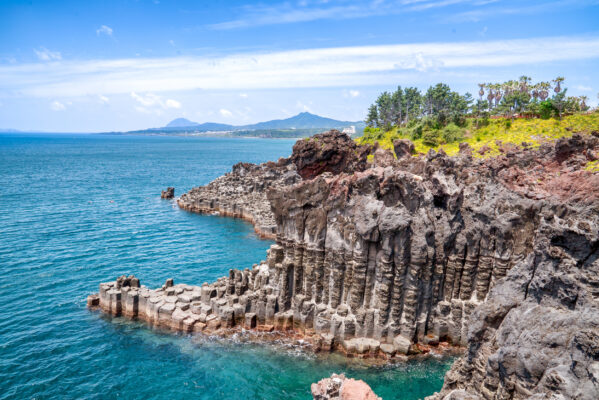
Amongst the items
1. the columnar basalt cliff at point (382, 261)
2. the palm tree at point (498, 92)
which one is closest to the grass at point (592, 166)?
the columnar basalt cliff at point (382, 261)

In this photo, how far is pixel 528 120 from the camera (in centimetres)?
9638

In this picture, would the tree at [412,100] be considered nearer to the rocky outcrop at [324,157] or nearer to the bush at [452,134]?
the bush at [452,134]

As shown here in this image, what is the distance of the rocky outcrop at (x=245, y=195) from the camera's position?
71.1 metres

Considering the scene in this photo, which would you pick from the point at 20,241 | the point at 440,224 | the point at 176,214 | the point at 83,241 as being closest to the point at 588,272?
the point at 440,224

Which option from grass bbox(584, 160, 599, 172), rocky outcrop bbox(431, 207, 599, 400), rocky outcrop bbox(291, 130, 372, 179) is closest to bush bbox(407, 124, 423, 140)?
rocky outcrop bbox(291, 130, 372, 179)

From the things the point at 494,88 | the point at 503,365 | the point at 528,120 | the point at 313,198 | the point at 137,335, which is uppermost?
the point at 494,88

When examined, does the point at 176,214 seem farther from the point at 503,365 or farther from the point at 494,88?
the point at 494,88

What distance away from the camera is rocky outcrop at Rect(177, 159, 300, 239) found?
71.1 metres

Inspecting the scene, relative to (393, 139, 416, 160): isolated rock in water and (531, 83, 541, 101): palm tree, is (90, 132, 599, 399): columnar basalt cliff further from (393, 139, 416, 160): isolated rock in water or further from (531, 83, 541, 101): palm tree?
(531, 83, 541, 101): palm tree

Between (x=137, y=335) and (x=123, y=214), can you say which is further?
(x=123, y=214)

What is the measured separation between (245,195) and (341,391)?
70853 millimetres

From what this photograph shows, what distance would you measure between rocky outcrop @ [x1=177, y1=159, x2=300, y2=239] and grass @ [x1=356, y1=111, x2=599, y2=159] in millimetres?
36122

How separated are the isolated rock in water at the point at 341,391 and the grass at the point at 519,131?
7168 centimetres

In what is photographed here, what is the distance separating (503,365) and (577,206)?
65.5ft
